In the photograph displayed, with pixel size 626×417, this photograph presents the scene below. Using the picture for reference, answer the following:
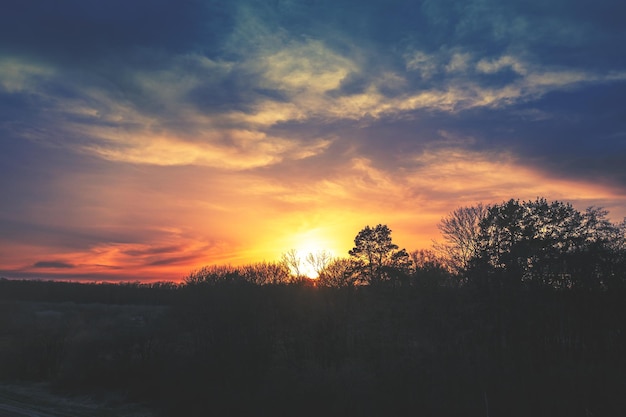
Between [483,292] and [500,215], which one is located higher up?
[500,215]

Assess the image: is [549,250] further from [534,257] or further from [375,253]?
[375,253]

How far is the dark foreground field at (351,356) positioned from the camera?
2273 centimetres

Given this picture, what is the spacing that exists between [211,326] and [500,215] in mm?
28703

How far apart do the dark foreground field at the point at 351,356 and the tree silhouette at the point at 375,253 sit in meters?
11.7

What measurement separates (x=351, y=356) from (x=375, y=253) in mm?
26444

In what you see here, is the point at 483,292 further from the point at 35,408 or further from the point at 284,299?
the point at 35,408

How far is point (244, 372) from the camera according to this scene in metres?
29.1

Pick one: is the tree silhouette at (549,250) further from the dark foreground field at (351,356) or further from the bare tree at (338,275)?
the bare tree at (338,275)

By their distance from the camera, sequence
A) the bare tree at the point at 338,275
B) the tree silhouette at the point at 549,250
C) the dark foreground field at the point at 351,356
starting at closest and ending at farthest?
the dark foreground field at the point at 351,356, the tree silhouette at the point at 549,250, the bare tree at the point at 338,275

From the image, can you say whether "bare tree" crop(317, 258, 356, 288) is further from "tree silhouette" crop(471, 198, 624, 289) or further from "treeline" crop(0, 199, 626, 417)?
"tree silhouette" crop(471, 198, 624, 289)

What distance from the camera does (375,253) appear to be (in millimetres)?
56688

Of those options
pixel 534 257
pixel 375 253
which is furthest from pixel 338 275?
pixel 534 257

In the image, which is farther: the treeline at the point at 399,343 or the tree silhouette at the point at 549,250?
the tree silhouette at the point at 549,250

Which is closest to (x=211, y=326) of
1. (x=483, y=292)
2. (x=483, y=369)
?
(x=483, y=369)
